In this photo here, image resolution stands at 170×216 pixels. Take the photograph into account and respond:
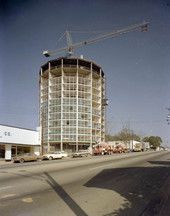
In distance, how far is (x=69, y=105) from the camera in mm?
109500

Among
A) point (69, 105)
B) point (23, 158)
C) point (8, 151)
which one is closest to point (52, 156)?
point (8, 151)

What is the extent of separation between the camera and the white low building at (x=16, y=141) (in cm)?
5612

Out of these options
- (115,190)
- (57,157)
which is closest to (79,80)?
(57,157)

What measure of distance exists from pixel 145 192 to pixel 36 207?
218 inches

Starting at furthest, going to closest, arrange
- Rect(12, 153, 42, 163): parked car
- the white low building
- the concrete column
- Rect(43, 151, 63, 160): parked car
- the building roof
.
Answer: the building roof → the concrete column → the white low building → Rect(43, 151, 63, 160): parked car → Rect(12, 153, 42, 163): parked car

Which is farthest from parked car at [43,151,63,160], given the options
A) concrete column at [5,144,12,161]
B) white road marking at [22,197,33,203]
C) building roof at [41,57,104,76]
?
building roof at [41,57,104,76]

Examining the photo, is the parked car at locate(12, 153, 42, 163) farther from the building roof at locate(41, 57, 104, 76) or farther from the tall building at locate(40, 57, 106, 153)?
the building roof at locate(41, 57, 104, 76)

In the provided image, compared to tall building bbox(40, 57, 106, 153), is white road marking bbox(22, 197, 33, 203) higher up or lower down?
lower down

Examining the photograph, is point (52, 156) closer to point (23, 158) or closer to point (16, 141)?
point (16, 141)

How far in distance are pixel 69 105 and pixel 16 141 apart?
165ft

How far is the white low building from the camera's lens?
56125mm

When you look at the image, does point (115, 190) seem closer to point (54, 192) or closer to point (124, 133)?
point (54, 192)

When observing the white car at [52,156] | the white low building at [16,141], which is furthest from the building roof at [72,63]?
the white car at [52,156]

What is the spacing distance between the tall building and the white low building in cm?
3628
